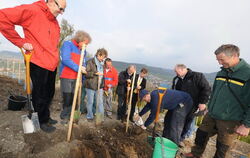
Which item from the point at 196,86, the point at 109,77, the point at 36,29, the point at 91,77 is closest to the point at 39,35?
the point at 36,29

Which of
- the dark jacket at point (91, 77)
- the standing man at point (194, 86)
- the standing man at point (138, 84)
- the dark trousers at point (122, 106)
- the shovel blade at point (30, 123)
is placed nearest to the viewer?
the shovel blade at point (30, 123)

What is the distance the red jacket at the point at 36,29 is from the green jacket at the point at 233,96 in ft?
10.5

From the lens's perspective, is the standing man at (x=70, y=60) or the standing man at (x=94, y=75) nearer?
the standing man at (x=70, y=60)

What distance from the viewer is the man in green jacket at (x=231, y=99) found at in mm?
2037

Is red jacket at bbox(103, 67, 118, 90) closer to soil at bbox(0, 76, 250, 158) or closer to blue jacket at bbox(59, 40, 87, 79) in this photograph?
soil at bbox(0, 76, 250, 158)

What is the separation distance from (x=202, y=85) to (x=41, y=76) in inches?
148

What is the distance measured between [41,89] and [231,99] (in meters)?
3.46

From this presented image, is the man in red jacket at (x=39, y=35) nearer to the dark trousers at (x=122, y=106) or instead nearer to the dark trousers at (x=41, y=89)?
the dark trousers at (x=41, y=89)

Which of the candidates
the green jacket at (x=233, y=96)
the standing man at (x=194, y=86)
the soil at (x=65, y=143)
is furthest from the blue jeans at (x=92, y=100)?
the green jacket at (x=233, y=96)

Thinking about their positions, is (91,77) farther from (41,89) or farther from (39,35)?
(39,35)

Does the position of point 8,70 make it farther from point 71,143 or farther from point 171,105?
point 171,105

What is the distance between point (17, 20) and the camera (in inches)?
79.2

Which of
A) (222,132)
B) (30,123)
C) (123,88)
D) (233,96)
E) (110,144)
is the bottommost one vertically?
(110,144)

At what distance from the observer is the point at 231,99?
217 centimetres
